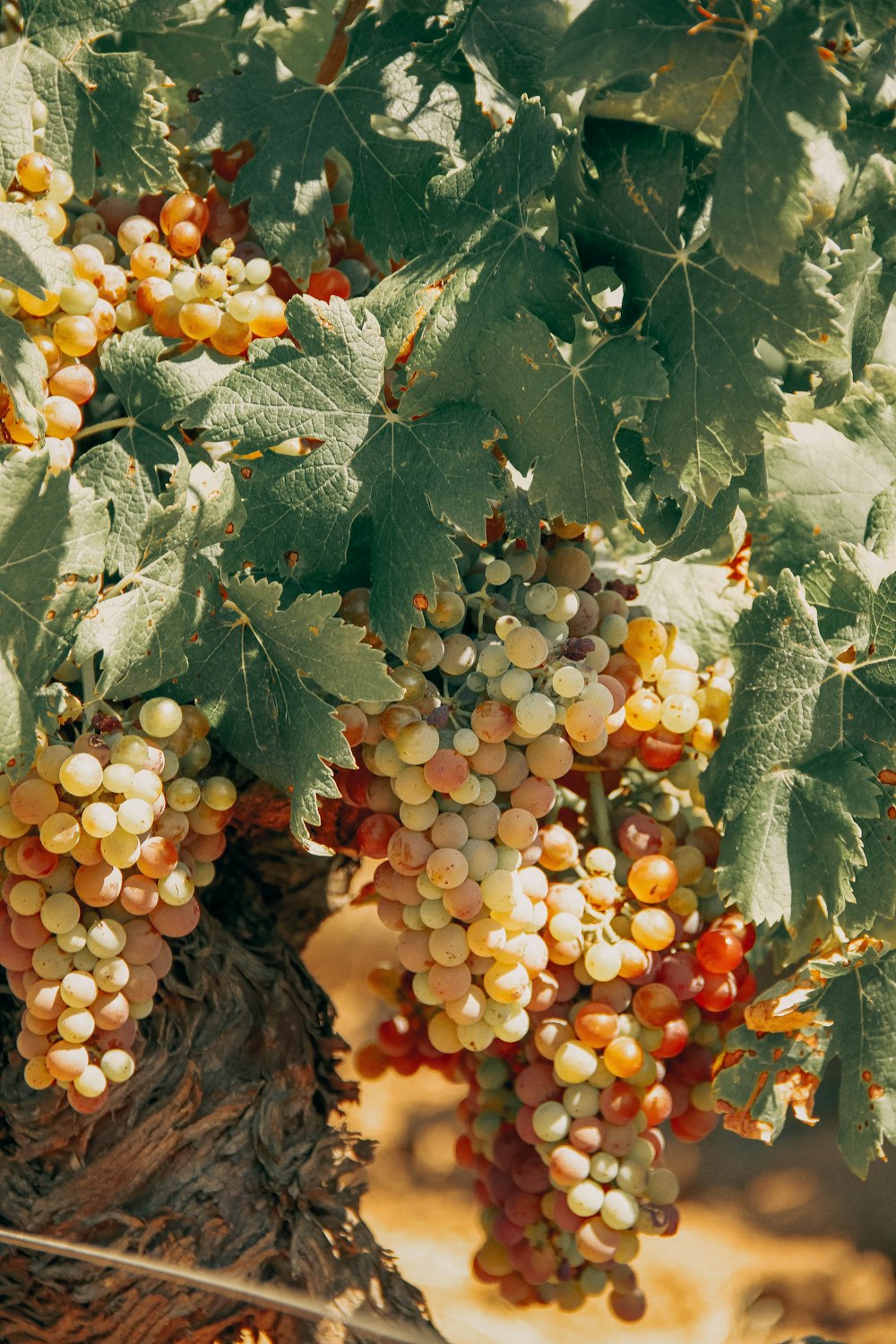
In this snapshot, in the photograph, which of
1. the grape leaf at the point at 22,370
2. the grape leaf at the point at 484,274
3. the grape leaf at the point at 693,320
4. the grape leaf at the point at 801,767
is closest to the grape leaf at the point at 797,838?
the grape leaf at the point at 801,767

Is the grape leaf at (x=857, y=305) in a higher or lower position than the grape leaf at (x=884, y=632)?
higher

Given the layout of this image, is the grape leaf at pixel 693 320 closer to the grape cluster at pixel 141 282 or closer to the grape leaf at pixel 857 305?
the grape leaf at pixel 857 305

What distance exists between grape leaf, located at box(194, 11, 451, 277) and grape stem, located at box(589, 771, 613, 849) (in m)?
0.48

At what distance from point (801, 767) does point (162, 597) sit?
514 mm

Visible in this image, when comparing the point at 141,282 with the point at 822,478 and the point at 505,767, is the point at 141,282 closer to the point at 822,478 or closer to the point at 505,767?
the point at 505,767

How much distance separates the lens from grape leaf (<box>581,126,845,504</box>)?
0.85 metres

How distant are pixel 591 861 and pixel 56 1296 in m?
0.57

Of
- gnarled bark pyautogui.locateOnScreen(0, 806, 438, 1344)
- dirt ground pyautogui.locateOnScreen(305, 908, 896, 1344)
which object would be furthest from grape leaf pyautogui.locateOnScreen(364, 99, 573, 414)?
dirt ground pyautogui.locateOnScreen(305, 908, 896, 1344)

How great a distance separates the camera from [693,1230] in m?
1.67

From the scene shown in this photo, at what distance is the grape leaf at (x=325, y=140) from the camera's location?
1.00 metres

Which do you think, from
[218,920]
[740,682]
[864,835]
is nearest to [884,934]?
[864,835]

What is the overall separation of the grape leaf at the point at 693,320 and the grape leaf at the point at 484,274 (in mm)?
52

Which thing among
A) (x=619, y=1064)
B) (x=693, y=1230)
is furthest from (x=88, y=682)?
(x=693, y=1230)

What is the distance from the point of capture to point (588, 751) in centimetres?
100
